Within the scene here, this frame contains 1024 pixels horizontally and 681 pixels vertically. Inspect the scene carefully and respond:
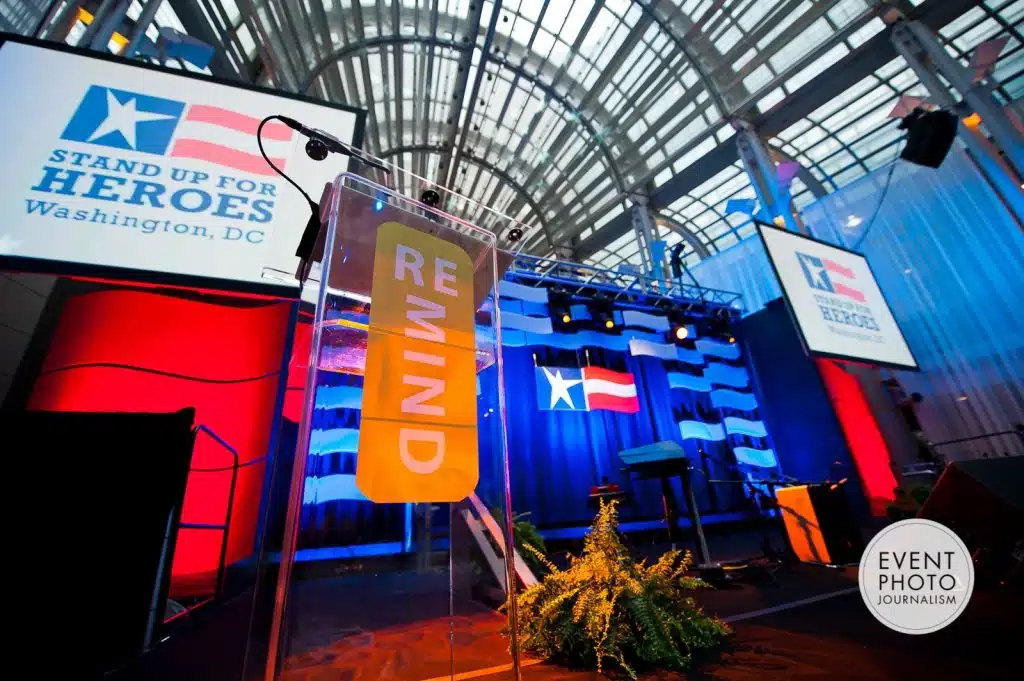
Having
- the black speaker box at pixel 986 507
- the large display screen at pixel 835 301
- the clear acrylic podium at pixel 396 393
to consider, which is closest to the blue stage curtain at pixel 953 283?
the large display screen at pixel 835 301

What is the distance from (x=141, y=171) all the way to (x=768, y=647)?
11.3 ft

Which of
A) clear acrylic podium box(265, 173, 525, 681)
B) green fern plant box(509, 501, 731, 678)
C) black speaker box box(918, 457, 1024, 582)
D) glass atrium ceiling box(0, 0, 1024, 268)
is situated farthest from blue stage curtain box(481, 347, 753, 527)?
glass atrium ceiling box(0, 0, 1024, 268)

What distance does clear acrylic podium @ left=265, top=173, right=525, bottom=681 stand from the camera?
2.47ft

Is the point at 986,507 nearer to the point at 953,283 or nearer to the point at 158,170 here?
the point at 158,170

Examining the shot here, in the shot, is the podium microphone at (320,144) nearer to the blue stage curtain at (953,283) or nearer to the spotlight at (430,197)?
the spotlight at (430,197)

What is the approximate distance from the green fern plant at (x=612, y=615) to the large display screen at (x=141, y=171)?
1.94 metres

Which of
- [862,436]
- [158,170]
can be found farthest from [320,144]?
[862,436]

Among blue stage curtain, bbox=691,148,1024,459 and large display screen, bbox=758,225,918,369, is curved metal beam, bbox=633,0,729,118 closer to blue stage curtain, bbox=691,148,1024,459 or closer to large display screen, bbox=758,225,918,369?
blue stage curtain, bbox=691,148,1024,459

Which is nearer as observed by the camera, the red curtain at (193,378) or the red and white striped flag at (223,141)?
the red and white striped flag at (223,141)

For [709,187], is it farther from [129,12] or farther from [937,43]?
[129,12]

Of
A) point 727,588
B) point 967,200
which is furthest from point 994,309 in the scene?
point 727,588

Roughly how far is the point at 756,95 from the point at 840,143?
3.60 meters

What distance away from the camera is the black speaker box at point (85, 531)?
79 cm

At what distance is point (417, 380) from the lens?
85cm
